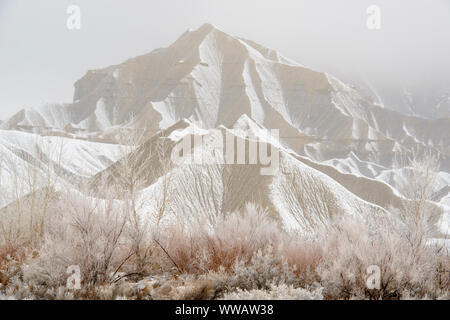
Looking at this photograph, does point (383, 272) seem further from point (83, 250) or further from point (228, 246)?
point (83, 250)

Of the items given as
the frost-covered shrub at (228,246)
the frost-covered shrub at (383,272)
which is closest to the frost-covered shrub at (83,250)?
the frost-covered shrub at (228,246)

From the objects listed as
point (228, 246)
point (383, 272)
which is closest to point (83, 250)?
point (228, 246)

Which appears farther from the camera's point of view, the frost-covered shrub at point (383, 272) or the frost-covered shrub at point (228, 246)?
the frost-covered shrub at point (228, 246)

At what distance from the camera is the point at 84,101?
3807 inches

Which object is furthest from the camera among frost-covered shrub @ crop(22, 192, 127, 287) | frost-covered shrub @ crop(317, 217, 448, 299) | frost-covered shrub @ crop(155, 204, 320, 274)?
frost-covered shrub @ crop(155, 204, 320, 274)

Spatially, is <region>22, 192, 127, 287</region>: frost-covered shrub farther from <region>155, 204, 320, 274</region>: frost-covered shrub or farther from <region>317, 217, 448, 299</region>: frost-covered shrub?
<region>317, 217, 448, 299</region>: frost-covered shrub

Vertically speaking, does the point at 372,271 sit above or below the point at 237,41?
below

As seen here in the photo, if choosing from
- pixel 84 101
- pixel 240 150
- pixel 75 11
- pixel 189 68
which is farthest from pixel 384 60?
pixel 75 11

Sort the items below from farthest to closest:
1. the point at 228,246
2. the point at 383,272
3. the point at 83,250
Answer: the point at 228,246
the point at 83,250
the point at 383,272

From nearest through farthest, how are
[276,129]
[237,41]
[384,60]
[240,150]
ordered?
[240,150]
[276,129]
[237,41]
[384,60]

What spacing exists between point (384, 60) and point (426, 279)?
505 feet

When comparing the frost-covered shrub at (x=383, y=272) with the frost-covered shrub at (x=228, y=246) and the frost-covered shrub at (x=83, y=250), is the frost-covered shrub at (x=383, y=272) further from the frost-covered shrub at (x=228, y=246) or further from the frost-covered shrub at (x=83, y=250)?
the frost-covered shrub at (x=83, y=250)

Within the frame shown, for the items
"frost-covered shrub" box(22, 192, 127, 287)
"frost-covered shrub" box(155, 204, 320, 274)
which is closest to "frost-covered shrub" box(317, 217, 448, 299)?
"frost-covered shrub" box(155, 204, 320, 274)
